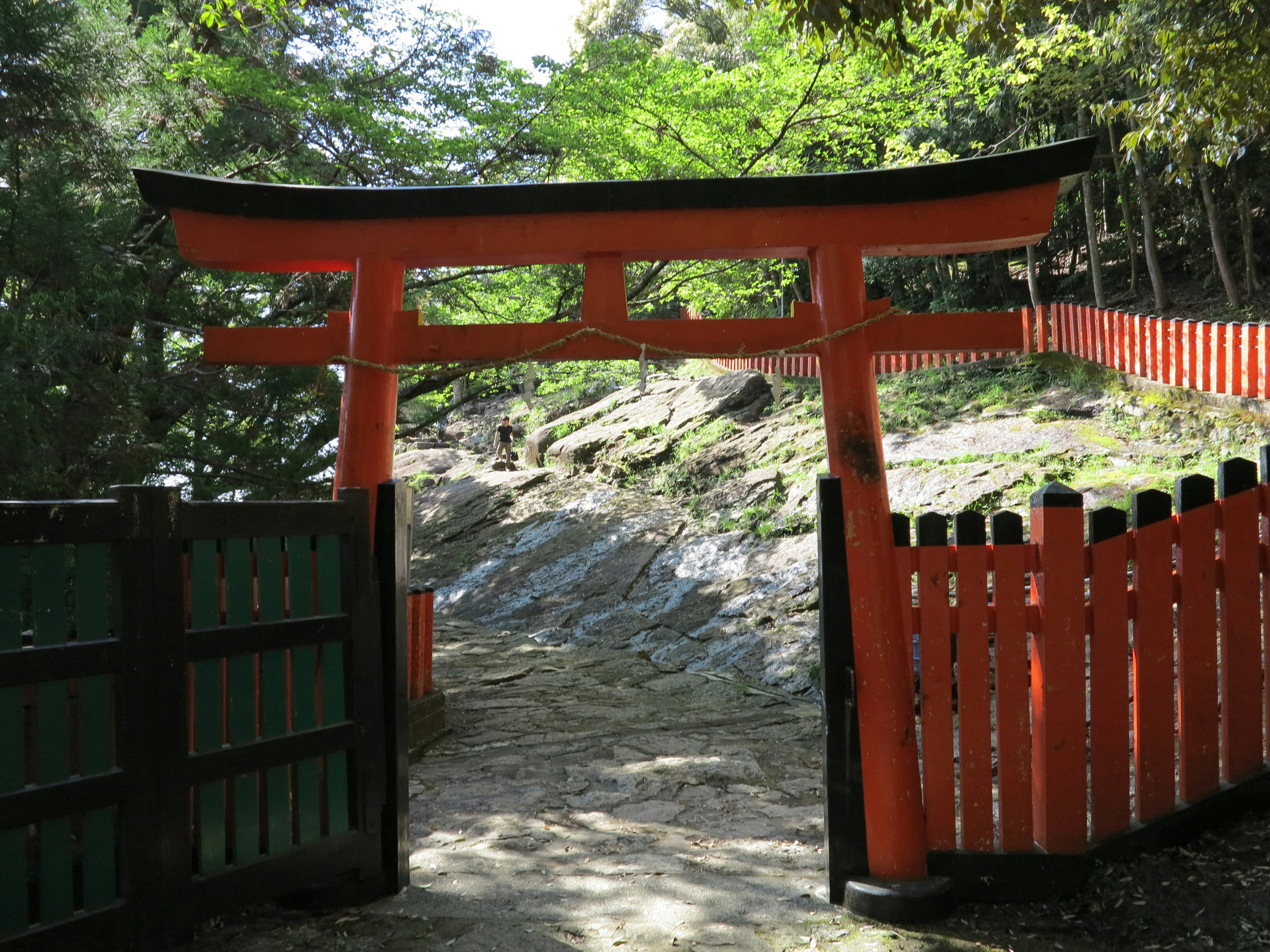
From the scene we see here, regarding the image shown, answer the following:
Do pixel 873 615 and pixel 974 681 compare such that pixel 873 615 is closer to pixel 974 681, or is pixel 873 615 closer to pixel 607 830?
pixel 974 681

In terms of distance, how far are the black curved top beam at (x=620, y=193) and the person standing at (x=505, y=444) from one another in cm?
1304

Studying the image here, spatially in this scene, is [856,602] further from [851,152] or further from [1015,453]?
[851,152]

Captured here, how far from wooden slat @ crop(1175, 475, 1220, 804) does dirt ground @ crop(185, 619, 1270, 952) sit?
0.30 m

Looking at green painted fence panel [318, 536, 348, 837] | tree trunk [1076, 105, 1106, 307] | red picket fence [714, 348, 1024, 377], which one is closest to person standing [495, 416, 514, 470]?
red picket fence [714, 348, 1024, 377]

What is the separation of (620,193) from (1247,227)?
1816 cm

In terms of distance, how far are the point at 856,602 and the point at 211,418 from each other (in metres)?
7.69

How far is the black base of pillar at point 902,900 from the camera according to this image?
3230 mm

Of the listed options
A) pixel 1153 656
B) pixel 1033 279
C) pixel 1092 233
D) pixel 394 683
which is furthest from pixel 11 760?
pixel 1092 233

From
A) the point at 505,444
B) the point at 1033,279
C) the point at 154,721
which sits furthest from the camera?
the point at 1033,279

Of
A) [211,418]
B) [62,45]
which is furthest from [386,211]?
[211,418]

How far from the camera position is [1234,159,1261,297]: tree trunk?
683 inches

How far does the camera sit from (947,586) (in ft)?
11.4

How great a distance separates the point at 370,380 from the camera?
4.02m

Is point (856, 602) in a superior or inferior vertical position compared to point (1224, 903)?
superior
